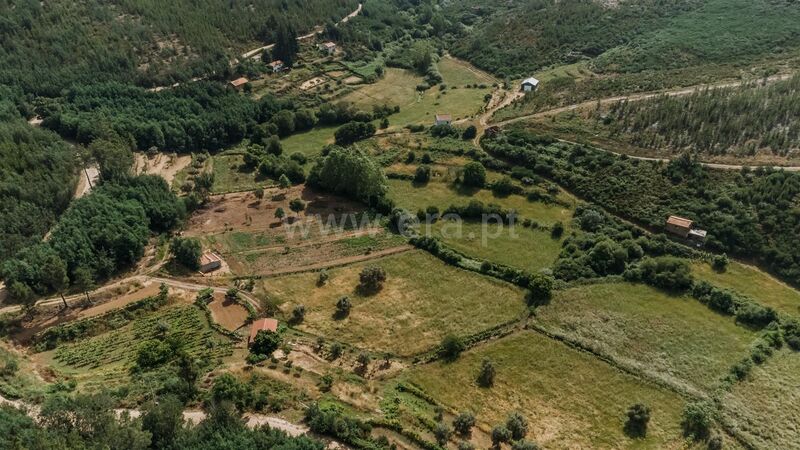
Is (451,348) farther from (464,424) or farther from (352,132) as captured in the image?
(352,132)

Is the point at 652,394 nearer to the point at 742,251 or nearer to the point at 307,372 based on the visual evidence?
the point at 742,251

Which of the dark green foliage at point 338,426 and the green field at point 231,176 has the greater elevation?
the green field at point 231,176

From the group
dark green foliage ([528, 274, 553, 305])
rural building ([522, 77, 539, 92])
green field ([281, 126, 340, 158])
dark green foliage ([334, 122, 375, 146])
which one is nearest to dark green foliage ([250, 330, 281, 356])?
dark green foliage ([528, 274, 553, 305])

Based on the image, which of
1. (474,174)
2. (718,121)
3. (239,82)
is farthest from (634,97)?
(239,82)

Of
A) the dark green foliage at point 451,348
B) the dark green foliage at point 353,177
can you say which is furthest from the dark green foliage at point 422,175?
the dark green foliage at point 451,348

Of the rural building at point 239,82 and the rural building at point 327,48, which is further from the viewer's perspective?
the rural building at point 327,48

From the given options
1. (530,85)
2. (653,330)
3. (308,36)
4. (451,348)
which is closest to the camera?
(451,348)

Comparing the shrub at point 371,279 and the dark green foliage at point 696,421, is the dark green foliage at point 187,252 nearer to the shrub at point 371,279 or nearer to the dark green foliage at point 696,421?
the shrub at point 371,279
